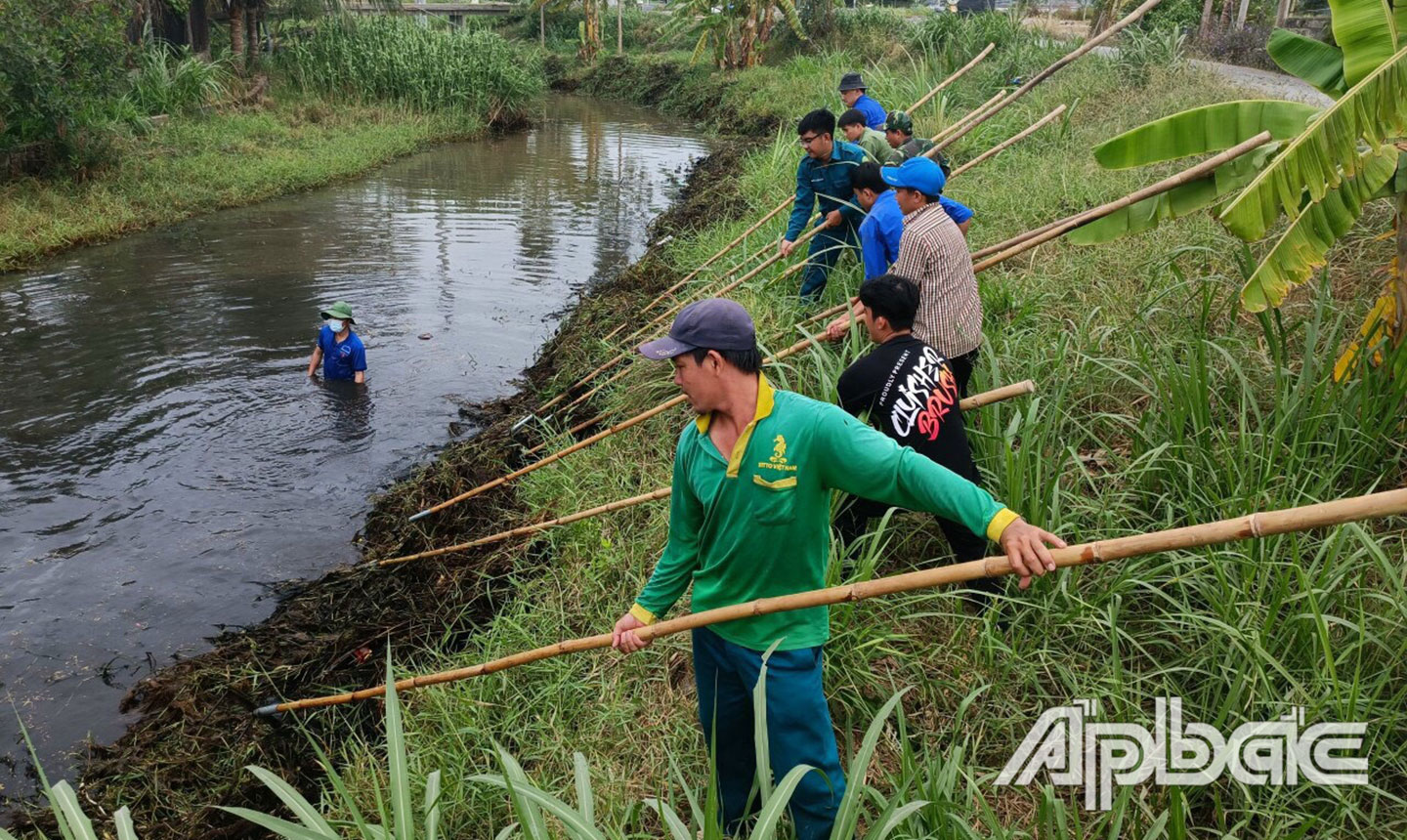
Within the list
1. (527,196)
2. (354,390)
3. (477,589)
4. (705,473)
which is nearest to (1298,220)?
(705,473)

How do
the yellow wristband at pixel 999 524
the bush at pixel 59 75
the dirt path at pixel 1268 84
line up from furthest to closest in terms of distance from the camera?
the bush at pixel 59 75 → the dirt path at pixel 1268 84 → the yellow wristband at pixel 999 524

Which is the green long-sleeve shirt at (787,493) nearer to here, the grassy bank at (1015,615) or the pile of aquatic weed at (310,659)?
the grassy bank at (1015,615)

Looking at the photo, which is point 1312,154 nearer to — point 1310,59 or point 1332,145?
point 1332,145

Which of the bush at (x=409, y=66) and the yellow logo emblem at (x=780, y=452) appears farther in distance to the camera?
the bush at (x=409, y=66)

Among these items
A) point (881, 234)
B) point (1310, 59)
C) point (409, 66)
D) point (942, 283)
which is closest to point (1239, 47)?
point (1310, 59)

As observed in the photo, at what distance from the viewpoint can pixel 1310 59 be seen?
12.8ft

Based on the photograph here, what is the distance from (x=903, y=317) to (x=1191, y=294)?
2.30 m

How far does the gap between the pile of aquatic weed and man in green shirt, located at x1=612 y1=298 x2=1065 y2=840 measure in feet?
5.55

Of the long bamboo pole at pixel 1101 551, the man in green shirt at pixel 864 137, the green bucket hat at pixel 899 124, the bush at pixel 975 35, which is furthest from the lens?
the bush at pixel 975 35

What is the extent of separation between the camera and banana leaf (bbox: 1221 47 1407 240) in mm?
3229

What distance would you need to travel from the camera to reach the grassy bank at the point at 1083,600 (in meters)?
2.67

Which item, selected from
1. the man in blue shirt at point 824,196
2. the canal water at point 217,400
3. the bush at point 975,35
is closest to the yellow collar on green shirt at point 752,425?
the canal water at point 217,400

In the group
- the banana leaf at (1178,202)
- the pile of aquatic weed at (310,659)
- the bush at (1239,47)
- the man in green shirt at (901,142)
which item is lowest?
the pile of aquatic weed at (310,659)

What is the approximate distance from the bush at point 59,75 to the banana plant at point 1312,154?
483 inches
